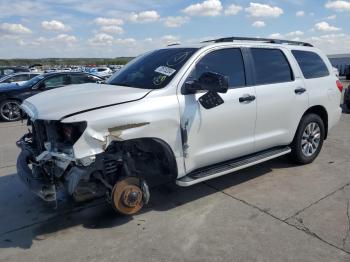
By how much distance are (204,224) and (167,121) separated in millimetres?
1180

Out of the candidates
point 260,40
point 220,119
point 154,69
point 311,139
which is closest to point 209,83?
point 220,119

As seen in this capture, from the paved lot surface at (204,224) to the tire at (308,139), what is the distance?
0.37 metres

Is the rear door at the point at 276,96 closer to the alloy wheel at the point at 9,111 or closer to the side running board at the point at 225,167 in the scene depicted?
the side running board at the point at 225,167

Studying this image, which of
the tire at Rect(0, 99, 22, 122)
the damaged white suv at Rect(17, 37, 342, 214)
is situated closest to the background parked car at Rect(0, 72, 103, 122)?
the tire at Rect(0, 99, 22, 122)

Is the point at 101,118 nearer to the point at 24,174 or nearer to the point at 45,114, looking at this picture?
the point at 45,114

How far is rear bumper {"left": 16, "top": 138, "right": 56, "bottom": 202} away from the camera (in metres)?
3.55

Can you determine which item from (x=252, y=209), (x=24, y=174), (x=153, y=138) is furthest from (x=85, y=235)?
(x=252, y=209)

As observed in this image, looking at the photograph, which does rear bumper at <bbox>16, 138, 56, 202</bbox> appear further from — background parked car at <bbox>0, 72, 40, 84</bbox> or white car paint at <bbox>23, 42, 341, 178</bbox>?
background parked car at <bbox>0, 72, 40, 84</bbox>

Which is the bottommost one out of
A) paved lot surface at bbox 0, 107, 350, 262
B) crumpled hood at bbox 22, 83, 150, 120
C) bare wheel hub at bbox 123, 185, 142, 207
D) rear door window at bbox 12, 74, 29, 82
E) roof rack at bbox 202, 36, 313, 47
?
paved lot surface at bbox 0, 107, 350, 262

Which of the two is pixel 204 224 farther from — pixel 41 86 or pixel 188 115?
pixel 41 86

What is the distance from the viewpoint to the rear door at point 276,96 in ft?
15.5

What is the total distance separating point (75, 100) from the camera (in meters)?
3.56

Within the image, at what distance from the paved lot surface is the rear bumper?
48cm

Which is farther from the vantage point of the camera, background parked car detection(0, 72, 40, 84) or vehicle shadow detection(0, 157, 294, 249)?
background parked car detection(0, 72, 40, 84)
